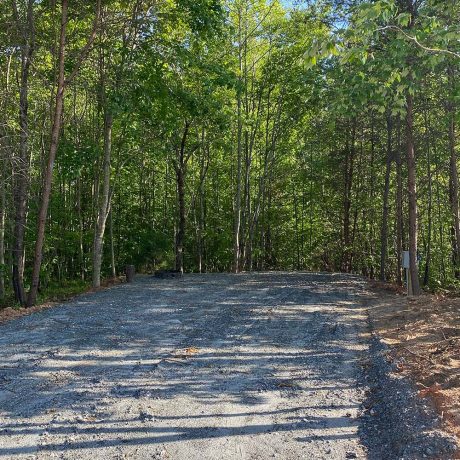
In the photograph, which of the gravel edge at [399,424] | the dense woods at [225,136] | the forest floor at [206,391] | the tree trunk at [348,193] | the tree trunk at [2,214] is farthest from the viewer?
the tree trunk at [348,193]

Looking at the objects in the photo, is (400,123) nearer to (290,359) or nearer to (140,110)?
(140,110)

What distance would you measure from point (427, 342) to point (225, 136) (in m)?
14.3

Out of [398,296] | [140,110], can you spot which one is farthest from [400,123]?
[140,110]

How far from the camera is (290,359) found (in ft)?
19.8

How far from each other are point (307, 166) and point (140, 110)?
14.9 meters

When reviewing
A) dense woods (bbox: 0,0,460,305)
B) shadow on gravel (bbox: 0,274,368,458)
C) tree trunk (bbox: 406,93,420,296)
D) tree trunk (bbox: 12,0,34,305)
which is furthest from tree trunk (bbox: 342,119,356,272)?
tree trunk (bbox: 12,0,34,305)

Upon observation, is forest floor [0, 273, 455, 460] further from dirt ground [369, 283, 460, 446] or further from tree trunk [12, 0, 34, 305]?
tree trunk [12, 0, 34, 305]

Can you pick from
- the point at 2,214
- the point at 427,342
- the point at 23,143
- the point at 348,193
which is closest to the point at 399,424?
the point at 427,342

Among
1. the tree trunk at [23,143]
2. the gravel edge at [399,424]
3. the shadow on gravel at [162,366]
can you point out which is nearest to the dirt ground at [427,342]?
the gravel edge at [399,424]

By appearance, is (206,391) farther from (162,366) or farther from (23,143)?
(23,143)

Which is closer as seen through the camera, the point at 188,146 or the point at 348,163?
the point at 188,146

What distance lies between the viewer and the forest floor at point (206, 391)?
357 cm

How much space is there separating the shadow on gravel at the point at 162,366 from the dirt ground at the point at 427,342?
612 millimetres

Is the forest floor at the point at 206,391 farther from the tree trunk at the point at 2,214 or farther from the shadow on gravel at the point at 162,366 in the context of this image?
the tree trunk at the point at 2,214
